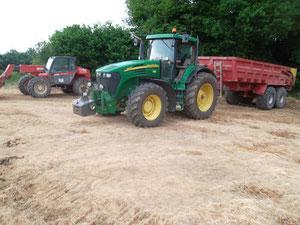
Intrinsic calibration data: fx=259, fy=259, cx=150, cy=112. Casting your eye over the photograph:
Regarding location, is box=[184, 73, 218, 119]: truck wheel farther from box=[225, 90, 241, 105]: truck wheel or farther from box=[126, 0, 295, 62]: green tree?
box=[126, 0, 295, 62]: green tree

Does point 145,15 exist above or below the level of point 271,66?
above

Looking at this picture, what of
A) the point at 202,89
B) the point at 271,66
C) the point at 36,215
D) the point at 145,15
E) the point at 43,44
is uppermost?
the point at 145,15

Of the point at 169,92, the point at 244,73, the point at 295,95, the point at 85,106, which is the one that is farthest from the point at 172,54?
the point at 295,95

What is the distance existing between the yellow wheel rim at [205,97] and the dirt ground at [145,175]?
149cm

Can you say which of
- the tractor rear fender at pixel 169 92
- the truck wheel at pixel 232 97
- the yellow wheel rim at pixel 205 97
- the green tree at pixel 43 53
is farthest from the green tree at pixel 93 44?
the tractor rear fender at pixel 169 92

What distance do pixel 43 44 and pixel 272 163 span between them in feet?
61.5

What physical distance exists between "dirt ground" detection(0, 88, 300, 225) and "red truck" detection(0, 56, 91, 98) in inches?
220

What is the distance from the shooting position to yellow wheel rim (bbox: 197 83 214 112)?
25.1 ft

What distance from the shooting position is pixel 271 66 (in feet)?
33.9

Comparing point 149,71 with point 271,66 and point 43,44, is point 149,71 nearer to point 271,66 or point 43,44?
point 271,66

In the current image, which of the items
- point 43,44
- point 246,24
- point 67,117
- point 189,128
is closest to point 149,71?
point 189,128

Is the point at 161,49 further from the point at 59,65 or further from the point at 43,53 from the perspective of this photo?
the point at 43,53

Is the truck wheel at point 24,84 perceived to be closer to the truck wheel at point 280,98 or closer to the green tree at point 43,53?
the green tree at point 43,53

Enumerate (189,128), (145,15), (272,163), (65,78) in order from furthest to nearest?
(145,15) → (65,78) → (189,128) → (272,163)
